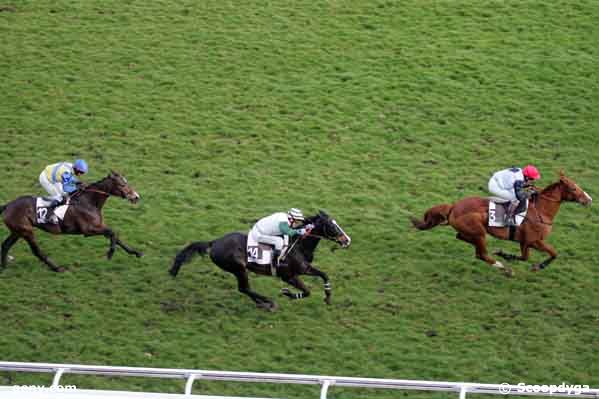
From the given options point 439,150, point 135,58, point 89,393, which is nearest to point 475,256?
point 439,150

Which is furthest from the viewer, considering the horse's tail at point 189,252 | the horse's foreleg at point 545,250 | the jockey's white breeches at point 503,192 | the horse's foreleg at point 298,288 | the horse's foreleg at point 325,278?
the horse's foreleg at point 545,250

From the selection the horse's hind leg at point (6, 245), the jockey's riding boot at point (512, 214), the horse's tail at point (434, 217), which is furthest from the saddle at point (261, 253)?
the horse's hind leg at point (6, 245)

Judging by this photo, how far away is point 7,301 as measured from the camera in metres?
12.0

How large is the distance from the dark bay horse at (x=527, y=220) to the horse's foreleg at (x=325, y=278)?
6.25 feet

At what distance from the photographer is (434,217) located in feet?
41.6

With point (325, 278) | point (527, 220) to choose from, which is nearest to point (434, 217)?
point (527, 220)

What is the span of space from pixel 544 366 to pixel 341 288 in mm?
2770

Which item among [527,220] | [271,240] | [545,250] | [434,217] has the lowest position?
[545,250]

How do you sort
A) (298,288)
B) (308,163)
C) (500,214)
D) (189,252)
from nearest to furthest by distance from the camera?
(298,288), (189,252), (500,214), (308,163)

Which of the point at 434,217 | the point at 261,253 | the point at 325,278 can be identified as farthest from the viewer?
the point at 434,217

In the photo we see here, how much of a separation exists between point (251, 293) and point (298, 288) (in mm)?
581

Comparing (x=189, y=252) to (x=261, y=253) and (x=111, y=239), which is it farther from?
(x=111, y=239)

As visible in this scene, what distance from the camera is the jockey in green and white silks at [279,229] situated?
1111 cm

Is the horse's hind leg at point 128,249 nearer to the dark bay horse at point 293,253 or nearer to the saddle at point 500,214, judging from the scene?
the dark bay horse at point 293,253
